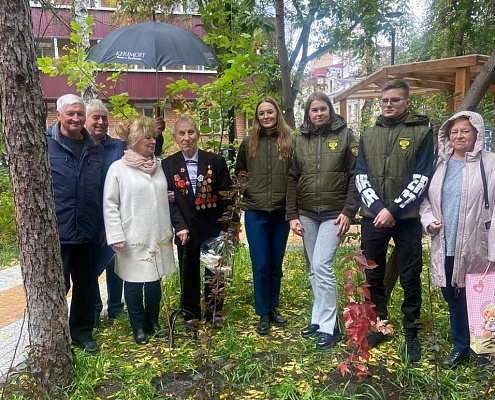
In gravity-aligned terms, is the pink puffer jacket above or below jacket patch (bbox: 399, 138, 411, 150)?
below

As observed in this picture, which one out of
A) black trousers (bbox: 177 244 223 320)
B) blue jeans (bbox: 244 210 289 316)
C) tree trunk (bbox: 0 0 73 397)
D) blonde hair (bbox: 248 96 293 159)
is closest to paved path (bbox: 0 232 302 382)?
tree trunk (bbox: 0 0 73 397)

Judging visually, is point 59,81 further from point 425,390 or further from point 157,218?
point 425,390

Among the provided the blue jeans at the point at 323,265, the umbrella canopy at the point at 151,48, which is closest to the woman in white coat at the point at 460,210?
the blue jeans at the point at 323,265

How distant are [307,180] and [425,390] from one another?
164 cm

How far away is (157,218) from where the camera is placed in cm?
379

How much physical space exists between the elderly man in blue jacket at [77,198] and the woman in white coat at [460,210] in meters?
2.41

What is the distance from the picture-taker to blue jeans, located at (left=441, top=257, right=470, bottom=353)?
130 inches

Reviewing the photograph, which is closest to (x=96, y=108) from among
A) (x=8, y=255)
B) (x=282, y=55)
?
(x=282, y=55)

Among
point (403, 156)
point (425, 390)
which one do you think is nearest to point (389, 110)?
point (403, 156)

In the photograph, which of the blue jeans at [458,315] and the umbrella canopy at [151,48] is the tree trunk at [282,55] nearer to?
the umbrella canopy at [151,48]

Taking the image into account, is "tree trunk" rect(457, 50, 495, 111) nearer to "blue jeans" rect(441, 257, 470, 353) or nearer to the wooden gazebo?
the wooden gazebo

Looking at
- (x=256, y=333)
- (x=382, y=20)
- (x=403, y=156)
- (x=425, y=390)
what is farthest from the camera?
(x=382, y=20)

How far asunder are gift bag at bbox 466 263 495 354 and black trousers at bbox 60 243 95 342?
275cm

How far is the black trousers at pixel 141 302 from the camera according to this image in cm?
387
